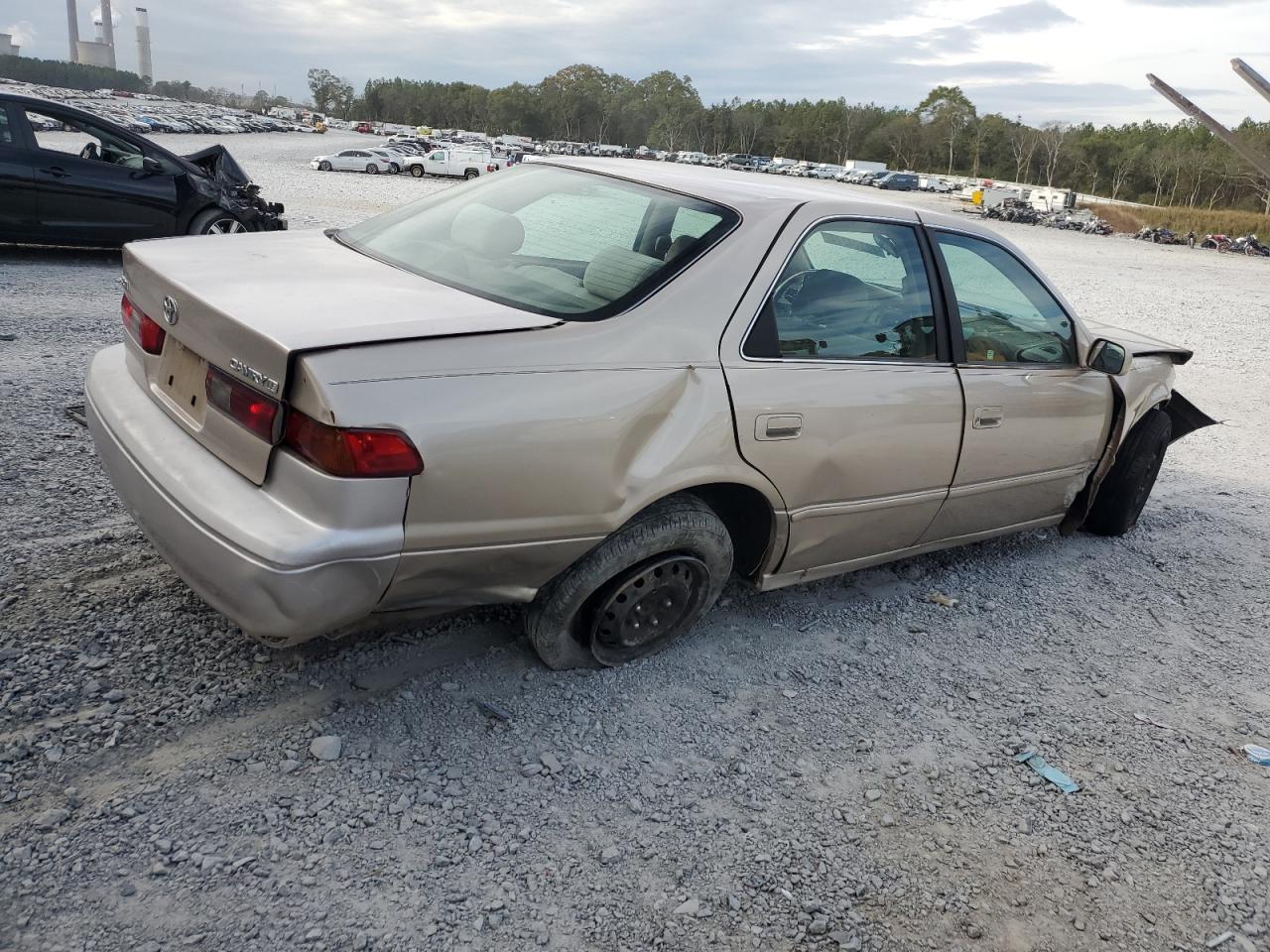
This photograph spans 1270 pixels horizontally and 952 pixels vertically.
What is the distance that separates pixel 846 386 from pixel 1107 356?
5.31 ft

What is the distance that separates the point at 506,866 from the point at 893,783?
1.22 meters

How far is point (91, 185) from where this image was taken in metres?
9.52

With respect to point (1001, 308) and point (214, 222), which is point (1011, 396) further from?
point (214, 222)

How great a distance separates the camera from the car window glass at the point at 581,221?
10.7 ft

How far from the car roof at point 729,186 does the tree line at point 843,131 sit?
9841 cm

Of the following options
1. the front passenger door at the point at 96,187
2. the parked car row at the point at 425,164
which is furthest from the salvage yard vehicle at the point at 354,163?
the front passenger door at the point at 96,187

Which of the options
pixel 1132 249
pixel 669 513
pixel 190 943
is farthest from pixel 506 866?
pixel 1132 249

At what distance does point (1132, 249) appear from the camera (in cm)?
3322

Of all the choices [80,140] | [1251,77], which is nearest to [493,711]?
[1251,77]

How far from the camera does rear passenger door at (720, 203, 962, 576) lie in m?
3.15

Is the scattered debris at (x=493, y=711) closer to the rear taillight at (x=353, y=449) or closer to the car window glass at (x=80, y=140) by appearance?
the rear taillight at (x=353, y=449)

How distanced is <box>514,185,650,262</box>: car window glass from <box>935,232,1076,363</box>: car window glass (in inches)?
48.3

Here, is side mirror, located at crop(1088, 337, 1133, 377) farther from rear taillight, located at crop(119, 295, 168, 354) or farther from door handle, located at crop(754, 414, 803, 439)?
rear taillight, located at crop(119, 295, 168, 354)

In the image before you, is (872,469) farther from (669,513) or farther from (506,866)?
(506,866)
